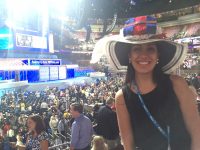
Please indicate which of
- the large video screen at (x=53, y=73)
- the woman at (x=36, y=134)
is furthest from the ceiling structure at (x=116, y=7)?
the woman at (x=36, y=134)

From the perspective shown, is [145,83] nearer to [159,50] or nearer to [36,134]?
[159,50]

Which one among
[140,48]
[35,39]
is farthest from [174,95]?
[35,39]

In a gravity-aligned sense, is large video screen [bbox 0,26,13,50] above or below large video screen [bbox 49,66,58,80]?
above

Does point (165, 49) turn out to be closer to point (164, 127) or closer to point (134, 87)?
point (134, 87)

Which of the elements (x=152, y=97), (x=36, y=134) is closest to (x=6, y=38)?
(x=36, y=134)

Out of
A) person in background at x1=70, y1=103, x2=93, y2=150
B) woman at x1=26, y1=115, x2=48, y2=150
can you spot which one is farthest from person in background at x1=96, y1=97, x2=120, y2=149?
woman at x1=26, y1=115, x2=48, y2=150

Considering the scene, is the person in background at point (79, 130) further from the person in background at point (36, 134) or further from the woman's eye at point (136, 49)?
the woman's eye at point (136, 49)

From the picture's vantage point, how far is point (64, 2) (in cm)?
2900

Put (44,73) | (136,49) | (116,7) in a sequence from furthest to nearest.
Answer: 1. (44,73)
2. (116,7)
3. (136,49)

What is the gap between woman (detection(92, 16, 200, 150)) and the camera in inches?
64.6

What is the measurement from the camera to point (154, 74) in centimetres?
177

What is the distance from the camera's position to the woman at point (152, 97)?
1.64 metres

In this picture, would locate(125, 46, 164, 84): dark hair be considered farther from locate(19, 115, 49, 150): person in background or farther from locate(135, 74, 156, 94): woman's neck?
locate(19, 115, 49, 150): person in background

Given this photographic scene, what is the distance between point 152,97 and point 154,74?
5.4 inches
